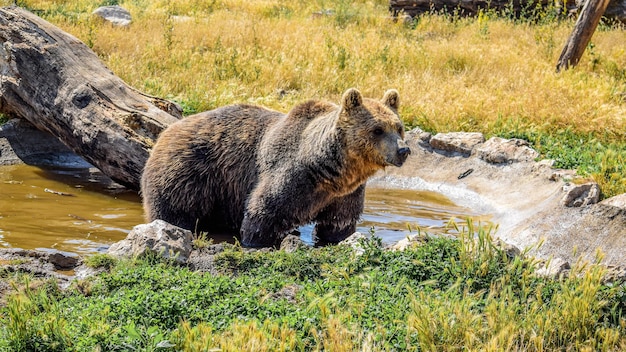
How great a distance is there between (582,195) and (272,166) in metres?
3.22

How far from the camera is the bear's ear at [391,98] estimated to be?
7.94 metres

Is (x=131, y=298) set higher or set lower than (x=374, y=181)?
higher

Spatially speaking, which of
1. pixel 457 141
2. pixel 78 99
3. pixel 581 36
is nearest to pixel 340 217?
pixel 457 141

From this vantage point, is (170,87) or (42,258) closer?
(42,258)

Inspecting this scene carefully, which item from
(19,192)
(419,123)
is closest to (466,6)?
(419,123)

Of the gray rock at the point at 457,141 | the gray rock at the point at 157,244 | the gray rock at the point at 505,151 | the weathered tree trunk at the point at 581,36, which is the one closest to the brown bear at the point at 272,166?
the gray rock at the point at 157,244

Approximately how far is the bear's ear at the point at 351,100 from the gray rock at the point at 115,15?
Answer: 11.8 metres

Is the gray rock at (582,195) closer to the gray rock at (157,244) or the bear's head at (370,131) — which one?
the bear's head at (370,131)

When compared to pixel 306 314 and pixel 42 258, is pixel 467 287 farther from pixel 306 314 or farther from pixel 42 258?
pixel 42 258

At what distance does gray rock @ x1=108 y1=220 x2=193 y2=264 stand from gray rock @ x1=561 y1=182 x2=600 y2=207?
3.97 meters

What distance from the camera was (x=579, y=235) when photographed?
7.84 m

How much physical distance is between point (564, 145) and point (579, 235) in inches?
123

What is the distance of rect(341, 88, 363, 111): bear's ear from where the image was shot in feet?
24.8

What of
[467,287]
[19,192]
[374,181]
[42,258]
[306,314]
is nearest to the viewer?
[306,314]
